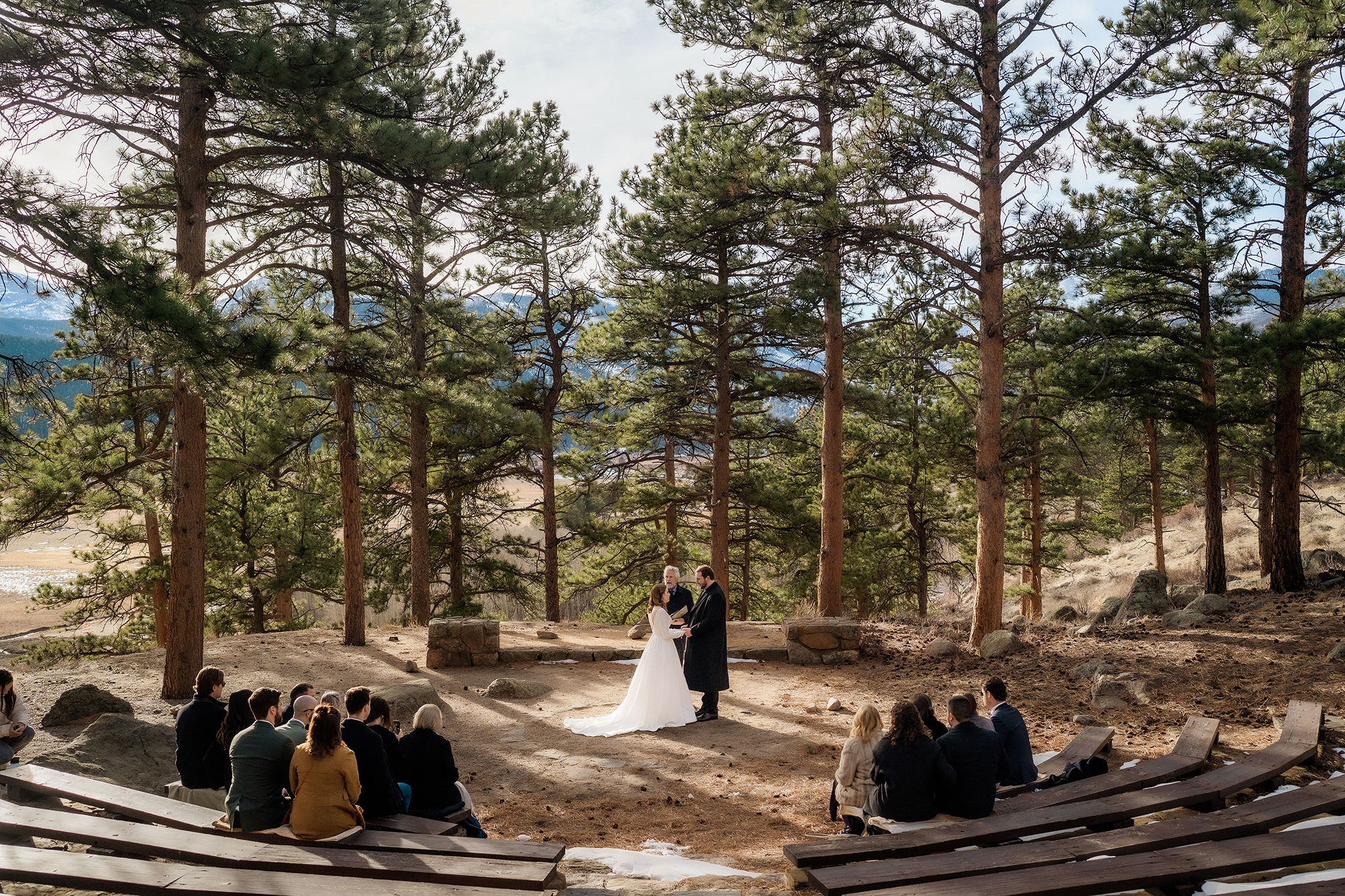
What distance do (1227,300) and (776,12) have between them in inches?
365

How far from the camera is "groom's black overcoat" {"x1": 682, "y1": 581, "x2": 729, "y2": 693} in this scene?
10.4 m

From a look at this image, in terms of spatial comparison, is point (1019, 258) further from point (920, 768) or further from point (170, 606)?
point (170, 606)

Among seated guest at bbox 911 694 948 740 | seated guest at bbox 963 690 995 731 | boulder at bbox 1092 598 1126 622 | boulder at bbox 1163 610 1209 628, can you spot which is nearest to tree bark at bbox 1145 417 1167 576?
boulder at bbox 1092 598 1126 622

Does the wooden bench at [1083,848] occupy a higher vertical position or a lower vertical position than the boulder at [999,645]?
higher

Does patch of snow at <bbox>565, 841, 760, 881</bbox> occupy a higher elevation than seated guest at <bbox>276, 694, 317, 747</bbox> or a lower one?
lower

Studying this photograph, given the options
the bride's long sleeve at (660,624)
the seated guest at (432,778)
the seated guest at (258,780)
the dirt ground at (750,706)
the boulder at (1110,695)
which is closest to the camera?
the seated guest at (258,780)

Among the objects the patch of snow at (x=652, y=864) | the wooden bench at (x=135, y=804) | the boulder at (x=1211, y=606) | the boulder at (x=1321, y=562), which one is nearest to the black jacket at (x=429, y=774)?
the wooden bench at (x=135, y=804)

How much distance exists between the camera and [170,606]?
415 inches

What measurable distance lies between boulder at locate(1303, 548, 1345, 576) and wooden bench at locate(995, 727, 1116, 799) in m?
11.6

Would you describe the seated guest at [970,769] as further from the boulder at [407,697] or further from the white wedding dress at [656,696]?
the boulder at [407,697]

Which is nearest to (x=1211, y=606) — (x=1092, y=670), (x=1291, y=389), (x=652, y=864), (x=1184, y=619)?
(x=1184, y=619)

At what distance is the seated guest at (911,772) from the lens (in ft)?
18.3

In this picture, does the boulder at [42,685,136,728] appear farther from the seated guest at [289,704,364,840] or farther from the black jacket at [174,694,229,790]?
the seated guest at [289,704,364,840]

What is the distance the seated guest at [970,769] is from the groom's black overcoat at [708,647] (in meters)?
4.81
